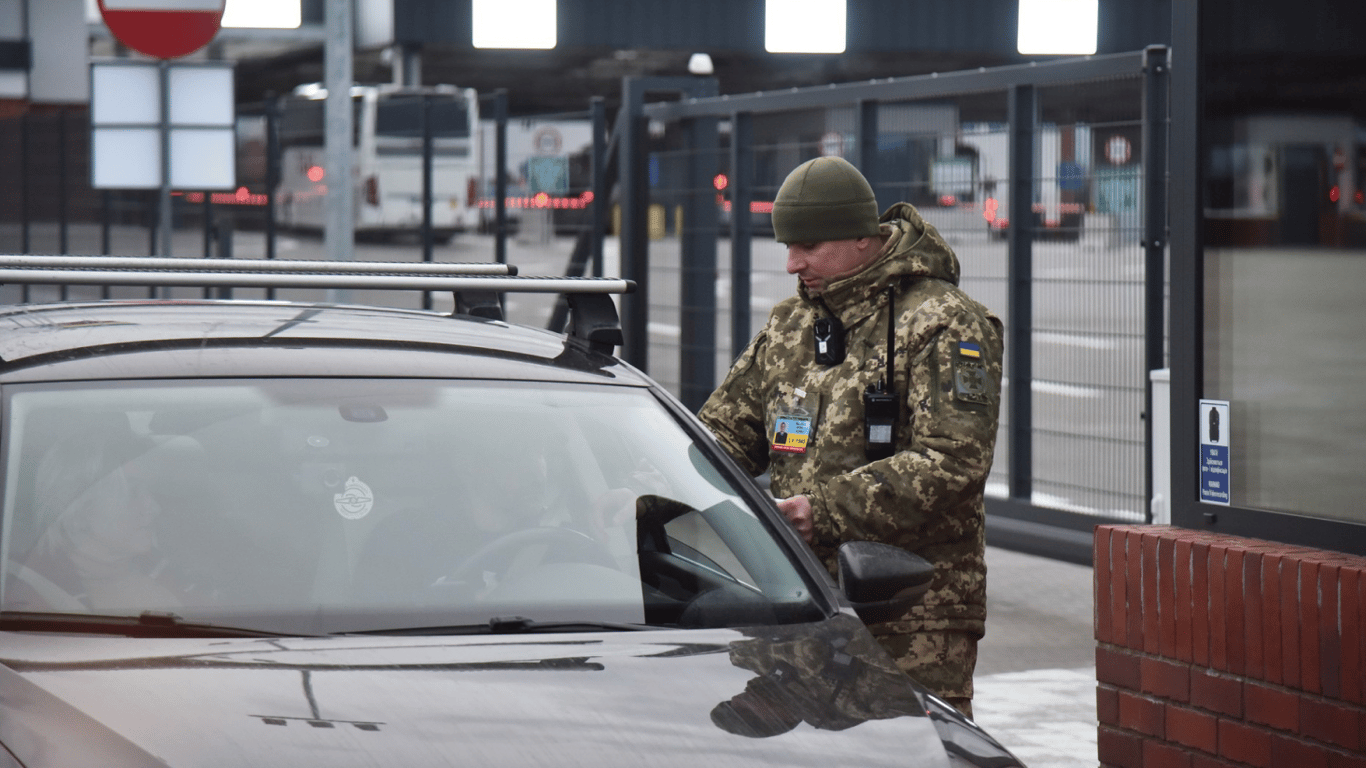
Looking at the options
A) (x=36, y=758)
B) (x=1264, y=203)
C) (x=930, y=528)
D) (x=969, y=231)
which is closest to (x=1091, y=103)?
(x=969, y=231)

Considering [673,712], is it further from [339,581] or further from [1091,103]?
[1091,103]

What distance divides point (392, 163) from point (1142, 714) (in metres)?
11.1

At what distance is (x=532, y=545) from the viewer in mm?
3461

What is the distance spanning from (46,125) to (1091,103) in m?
18.9

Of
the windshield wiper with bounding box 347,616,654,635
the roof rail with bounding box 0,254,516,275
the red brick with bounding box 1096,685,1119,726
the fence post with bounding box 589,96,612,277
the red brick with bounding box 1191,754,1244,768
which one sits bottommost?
the red brick with bounding box 1191,754,1244,768

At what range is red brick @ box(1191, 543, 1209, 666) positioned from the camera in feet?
15.8

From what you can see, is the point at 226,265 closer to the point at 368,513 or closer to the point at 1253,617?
the point at 368,513

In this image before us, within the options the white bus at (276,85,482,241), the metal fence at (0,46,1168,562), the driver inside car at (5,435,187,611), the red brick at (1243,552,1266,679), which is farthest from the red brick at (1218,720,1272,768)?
the white bus at (276,85,482,241)

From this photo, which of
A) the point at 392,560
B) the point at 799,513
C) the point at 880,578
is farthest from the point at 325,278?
the point at 880,578

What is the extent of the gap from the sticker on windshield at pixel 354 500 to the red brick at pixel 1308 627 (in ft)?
7.37

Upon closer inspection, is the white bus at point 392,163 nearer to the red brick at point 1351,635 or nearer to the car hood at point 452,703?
the red brick at point 1351,635

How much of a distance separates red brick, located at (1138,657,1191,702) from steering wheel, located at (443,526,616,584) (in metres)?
1.98

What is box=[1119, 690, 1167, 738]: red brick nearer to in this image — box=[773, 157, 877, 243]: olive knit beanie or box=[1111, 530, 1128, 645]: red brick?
box=[1111, 530, 1128, 645]: red brick

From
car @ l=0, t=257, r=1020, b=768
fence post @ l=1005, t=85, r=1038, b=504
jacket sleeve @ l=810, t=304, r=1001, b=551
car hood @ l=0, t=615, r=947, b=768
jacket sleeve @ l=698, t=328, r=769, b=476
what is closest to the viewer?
car hood @ l=0, t=615, r=947, b=768
